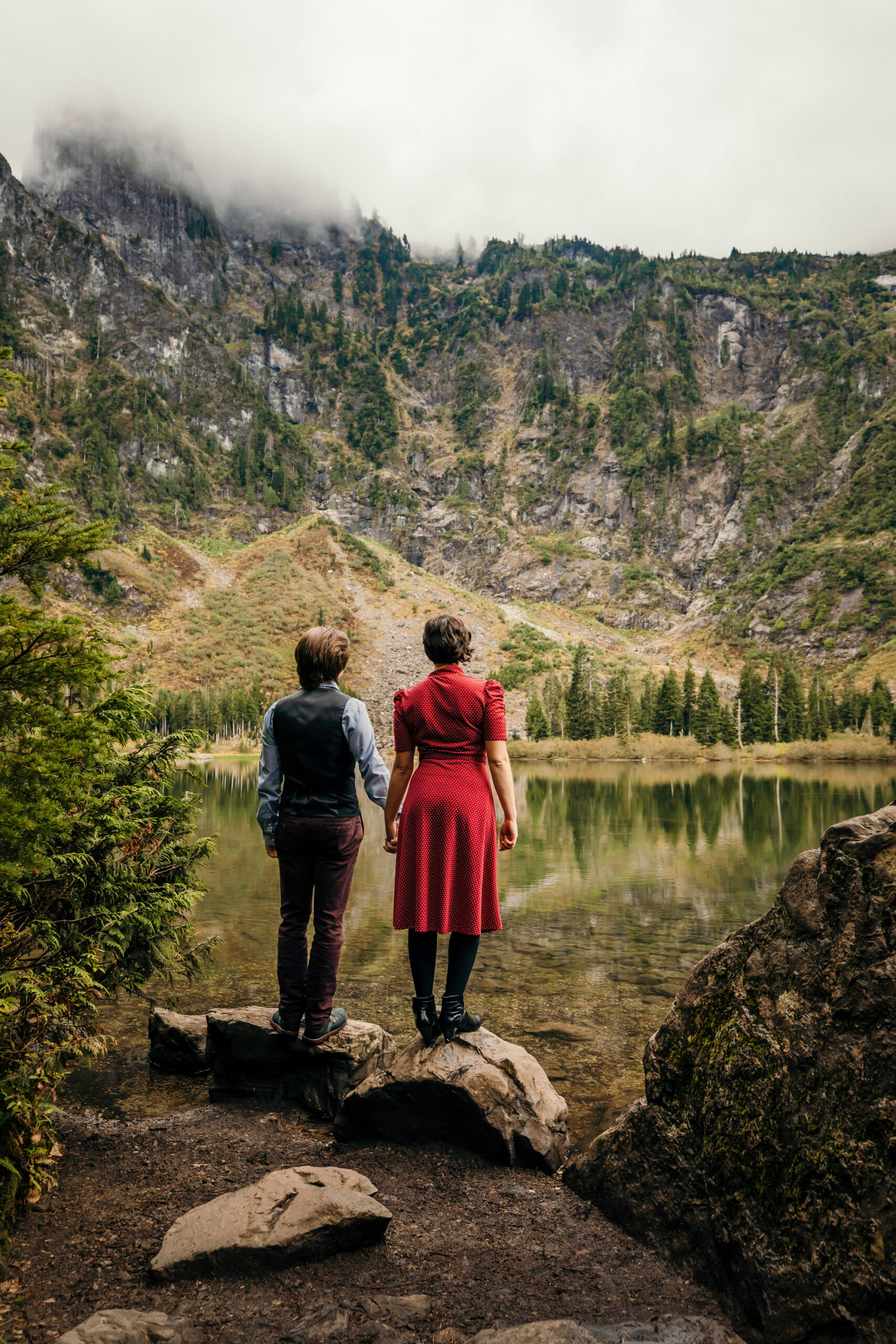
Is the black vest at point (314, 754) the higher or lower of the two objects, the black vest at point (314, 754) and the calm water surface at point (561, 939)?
the higher

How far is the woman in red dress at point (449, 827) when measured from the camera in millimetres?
5148

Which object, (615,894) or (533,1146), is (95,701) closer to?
(533,1146)

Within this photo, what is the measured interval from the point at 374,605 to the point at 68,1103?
16007cm

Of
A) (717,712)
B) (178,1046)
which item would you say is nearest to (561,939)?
(178,1046)

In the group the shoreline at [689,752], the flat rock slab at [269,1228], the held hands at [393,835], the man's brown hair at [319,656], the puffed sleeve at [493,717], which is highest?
the man's brown hair at [319,656]

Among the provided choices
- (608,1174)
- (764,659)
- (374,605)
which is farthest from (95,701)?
(764,659)

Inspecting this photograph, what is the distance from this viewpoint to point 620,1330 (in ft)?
10.1

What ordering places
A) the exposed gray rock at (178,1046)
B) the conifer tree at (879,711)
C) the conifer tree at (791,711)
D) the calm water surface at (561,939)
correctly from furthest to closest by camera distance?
the conifer tree at (879,711) → the conifer tree at (791,711) → the calm water surface at (561,939) → the exposed gray rock at (178,1046)

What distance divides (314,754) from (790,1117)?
3717 mm

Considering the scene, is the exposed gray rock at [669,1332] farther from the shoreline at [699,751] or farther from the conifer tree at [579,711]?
the conifer tree at [579,711]

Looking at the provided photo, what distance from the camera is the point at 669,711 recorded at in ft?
328

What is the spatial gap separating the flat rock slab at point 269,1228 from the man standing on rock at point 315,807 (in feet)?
6.17

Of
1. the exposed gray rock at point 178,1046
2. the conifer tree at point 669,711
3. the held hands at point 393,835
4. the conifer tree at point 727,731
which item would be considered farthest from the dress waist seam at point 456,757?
the conifer tree at point 669,711

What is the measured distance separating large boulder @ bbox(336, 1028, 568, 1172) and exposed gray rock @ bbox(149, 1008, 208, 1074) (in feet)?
7.45
